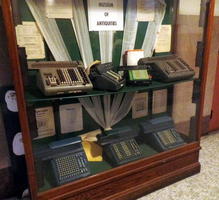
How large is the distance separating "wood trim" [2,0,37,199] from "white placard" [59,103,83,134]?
17.4 inches

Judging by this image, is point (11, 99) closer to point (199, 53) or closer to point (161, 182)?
point (161, 182)

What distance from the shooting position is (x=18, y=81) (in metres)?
0.98

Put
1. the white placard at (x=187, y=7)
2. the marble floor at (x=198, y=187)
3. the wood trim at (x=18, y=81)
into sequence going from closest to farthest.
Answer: the wood trim at (x=18, y=81) < the marble floor at (x=198, y=187) < the white placard at (x=187, y=7)

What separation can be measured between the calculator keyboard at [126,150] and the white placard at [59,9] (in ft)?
3.24

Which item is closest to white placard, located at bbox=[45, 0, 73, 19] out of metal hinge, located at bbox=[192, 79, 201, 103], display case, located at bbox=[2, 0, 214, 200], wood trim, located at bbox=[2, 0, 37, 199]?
display case, located at bbox=[2, 0, 214, 200]

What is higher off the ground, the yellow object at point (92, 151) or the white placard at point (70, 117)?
the white placard at point (70, 117)

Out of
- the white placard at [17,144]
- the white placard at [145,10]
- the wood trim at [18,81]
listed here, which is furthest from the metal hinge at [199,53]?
the white placard at [17,144]

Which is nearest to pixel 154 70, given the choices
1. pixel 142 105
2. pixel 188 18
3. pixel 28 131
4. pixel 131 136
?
pixel 142 105

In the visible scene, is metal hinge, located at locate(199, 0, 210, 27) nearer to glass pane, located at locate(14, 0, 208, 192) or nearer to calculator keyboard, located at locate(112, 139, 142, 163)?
glass pane, located at locate(14, 0, 208, 192)

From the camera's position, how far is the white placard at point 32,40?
4.07 ft

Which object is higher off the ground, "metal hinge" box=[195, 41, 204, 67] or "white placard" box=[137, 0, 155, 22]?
"white placard" box=[137, 0, 155, 22]

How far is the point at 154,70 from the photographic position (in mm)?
1460

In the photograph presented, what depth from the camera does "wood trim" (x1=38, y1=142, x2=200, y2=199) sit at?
124 cm

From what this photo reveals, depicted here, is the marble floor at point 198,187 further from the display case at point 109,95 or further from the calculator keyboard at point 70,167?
the calculator keyboard at point 70,167
